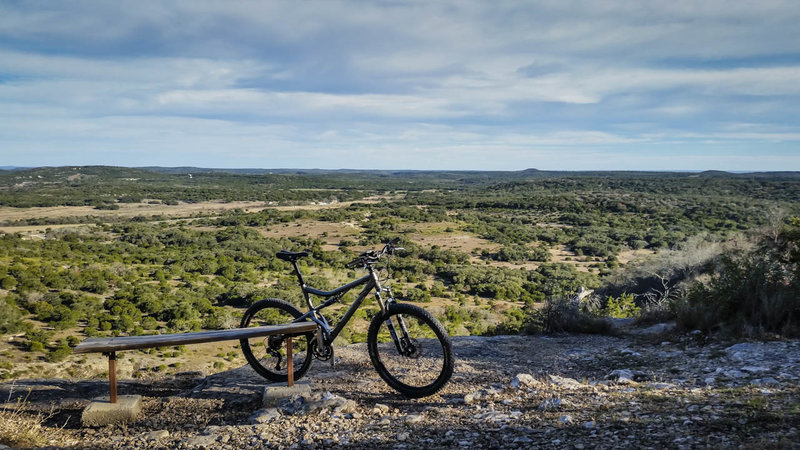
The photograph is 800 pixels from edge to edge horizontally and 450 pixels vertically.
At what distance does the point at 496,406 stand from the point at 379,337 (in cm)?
130

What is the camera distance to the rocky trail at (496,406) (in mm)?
3312

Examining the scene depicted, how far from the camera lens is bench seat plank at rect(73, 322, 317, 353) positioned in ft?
13.5

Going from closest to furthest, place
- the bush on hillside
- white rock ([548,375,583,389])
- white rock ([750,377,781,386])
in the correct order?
1. white rock ([750,377,781,386])
2. white rock ([548,375,583,389])
3. the bush on hillside

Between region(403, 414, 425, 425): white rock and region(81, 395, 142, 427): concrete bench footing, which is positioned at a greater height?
region(403, 414, 425, 425): white rock

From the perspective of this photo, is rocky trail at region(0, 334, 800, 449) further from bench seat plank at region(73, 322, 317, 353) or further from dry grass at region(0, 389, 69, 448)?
bench seat plank at region(73, 322, 317, 353)

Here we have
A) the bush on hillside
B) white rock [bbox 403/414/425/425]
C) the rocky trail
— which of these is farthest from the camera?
the bush on hillside

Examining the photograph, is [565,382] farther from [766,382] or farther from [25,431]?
[25,431]

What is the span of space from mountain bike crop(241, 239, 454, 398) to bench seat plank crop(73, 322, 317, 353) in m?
0.40

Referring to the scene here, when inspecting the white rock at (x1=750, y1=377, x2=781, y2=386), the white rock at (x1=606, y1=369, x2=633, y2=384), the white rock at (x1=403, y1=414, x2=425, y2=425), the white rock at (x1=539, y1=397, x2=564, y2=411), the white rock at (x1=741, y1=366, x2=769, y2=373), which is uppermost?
the white rock at (x1=750, y1=377, x2=781, y2=386)

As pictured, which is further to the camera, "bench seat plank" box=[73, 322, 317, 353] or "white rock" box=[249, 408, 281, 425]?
"bench seat plank" box=[73, 322, 317, 353]

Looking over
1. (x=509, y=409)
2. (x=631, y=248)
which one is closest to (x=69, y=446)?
(x=509, y=409)

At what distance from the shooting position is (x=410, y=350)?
14.6ft

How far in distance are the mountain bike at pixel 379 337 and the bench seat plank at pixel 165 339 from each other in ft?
1.32

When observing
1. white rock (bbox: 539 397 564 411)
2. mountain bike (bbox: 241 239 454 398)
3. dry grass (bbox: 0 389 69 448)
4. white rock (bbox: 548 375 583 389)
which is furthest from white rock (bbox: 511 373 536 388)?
dry grass (bbox: 0 389 69 448)
